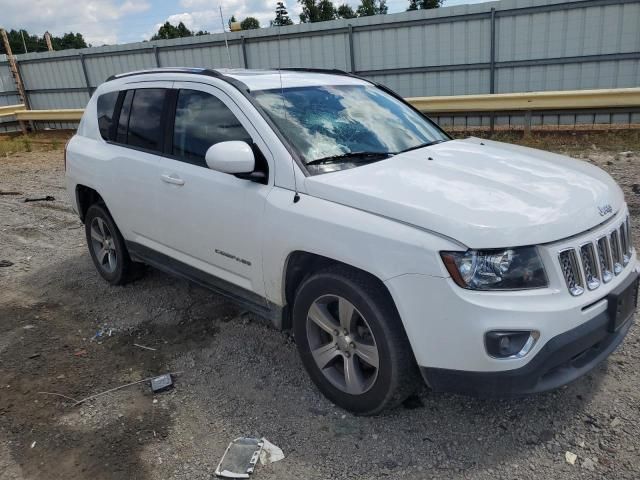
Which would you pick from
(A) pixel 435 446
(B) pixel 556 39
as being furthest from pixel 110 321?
(B) pixel 556 39

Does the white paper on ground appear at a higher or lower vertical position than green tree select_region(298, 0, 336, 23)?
lower

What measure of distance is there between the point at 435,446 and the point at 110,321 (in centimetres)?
298

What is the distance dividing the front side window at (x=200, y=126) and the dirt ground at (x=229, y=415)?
1.42m

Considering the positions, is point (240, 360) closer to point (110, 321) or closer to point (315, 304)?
point (315, 304)

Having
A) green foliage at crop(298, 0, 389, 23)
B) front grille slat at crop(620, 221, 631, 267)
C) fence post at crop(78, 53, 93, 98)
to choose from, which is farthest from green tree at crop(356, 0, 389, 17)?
front grille slat at crop(620, 221, 631, 267)

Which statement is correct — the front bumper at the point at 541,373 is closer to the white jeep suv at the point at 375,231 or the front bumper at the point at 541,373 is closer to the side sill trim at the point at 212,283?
the white jeep suv at the point at 375,231

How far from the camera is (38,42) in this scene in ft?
270

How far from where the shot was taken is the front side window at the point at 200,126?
3631 mm

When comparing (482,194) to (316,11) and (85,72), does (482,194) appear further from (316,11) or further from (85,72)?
(316,11)

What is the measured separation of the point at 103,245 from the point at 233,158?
2.70m

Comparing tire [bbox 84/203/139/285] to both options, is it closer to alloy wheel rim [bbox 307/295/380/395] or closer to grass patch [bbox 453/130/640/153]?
alloy wheel rim [bbox 307/295/380/395]

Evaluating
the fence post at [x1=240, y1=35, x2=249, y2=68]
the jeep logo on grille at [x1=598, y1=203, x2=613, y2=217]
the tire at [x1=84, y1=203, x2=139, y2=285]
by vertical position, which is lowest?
the tire at [x1=84, y1=203, x2=139, y2=285]

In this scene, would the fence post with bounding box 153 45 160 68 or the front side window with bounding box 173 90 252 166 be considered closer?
the front side window with bounding box 173 90 252 166

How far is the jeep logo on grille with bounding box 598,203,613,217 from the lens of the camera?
Answer: 2.86 meters
